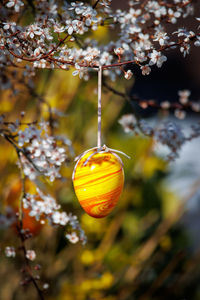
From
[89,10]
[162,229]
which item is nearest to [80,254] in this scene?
[162,229]

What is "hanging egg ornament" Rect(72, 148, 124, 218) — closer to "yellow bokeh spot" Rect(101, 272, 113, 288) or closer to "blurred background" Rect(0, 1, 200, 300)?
"blurred background" Rect(0, 1, 200, 300)

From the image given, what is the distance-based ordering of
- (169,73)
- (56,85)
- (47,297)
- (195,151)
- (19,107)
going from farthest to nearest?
(169,73) → (195,151) → (56,85) → (19,107) → (47,297)

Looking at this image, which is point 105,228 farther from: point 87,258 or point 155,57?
point 155,57

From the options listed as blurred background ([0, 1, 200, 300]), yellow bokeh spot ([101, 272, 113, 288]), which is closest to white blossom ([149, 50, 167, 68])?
blurred background ([0, 1, 200, 300])

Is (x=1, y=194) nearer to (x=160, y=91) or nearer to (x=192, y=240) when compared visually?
(x=192, y=240)

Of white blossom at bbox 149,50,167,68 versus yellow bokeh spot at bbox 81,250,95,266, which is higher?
white blossom at bbox 149,50,167,68

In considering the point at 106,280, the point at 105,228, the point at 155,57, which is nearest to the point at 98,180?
the point at 155,57

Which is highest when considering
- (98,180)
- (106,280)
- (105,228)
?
(98,180)
